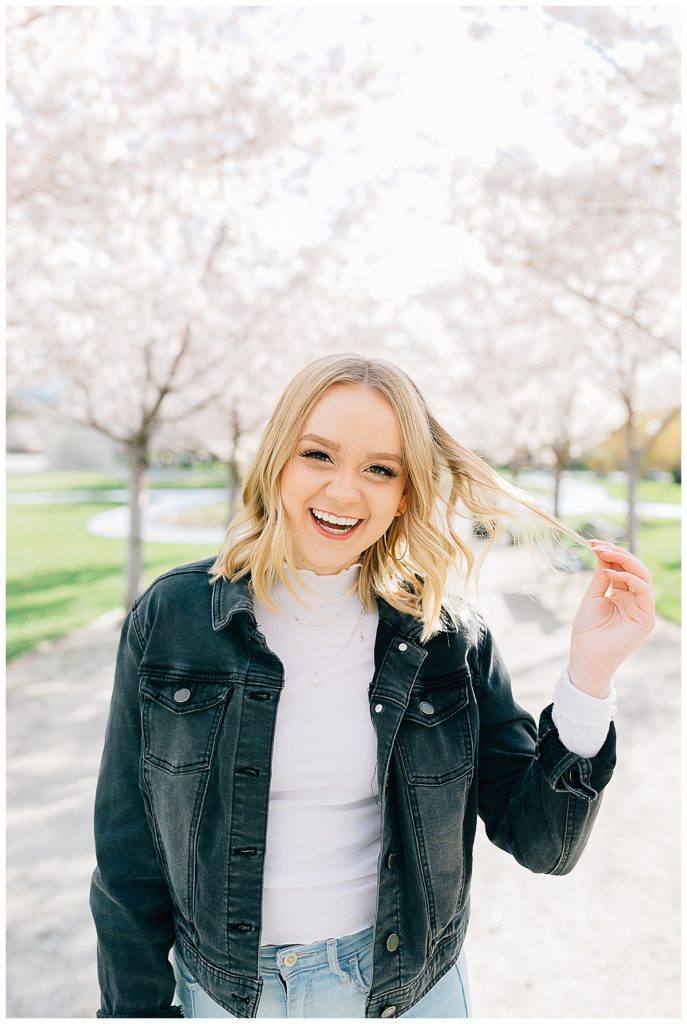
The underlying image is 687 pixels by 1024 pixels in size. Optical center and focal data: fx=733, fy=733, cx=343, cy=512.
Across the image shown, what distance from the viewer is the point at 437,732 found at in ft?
5.15

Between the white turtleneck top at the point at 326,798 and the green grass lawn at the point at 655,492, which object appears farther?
the green grass lawn at the point at 655,492

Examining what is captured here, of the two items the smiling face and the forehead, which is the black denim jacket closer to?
the smiling face

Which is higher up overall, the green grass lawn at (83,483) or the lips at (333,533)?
the lips at (333,533)

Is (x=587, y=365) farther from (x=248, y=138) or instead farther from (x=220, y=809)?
(x=220, y=809)

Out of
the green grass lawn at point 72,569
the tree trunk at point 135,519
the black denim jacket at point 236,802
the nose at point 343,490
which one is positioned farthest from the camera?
the green grass lawn at point 72,569

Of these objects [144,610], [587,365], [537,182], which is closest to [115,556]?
[587,365]

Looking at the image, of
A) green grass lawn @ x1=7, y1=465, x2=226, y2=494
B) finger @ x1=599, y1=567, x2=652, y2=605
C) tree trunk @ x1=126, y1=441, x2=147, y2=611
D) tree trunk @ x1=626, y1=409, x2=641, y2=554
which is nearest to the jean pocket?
finger @ x1=599, y1=567, x2=652, y2=605

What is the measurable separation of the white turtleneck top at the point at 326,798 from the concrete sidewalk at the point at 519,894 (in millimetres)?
404

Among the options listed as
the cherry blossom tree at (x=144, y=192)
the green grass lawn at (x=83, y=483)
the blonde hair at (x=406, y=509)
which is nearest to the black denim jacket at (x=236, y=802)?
the blonde hair at (x=406, y=509)

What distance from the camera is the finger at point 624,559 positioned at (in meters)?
1.48

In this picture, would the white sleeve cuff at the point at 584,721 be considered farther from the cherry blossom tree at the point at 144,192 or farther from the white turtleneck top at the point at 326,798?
the cherry blossom tree at the point at 144,192

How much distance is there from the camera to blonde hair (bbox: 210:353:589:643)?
1.62m

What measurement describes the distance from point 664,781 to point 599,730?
13.5 feet

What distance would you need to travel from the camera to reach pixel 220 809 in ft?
4.77
